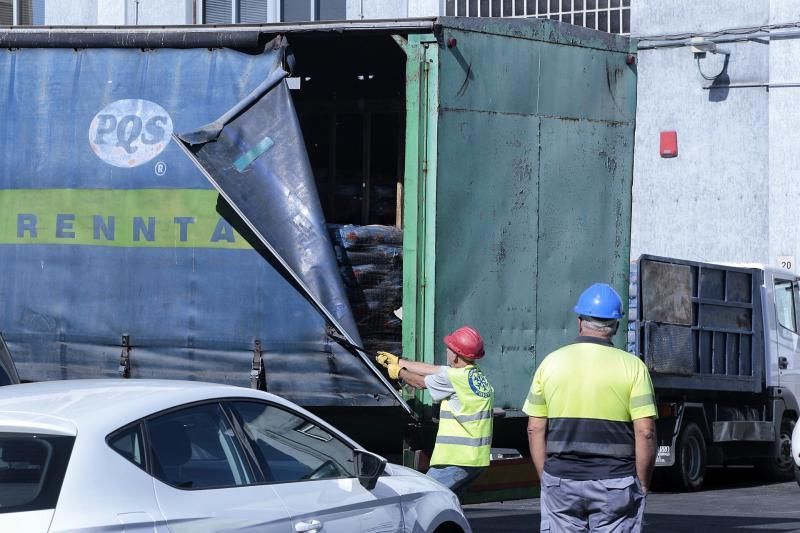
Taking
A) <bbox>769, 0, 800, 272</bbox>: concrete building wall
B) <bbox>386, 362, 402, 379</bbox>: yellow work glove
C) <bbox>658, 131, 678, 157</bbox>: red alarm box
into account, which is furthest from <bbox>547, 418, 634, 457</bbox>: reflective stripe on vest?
<bbox>658, 131, 678, 157</bbox>: red alarm box

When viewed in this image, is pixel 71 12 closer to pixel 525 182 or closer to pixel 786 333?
pixel 786 333

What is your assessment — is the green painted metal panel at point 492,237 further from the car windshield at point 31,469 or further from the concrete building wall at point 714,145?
the concrete building wall at point 714,145

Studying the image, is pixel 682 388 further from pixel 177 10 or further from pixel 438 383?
pixel 177 10

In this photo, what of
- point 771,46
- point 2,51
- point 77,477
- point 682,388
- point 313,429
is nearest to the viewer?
point 77,477

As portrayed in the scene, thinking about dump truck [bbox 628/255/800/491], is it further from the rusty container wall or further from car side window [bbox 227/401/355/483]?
car side window [bbox 227/401/355/483]

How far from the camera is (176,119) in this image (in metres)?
9.87

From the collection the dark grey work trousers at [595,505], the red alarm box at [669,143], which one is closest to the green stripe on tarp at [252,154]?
the dark grey work trousers at [595,505]

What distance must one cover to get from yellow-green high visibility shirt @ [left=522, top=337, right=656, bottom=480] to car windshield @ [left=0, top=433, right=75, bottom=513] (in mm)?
2321

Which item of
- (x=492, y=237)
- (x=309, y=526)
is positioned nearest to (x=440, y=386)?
(x=492, y=237)

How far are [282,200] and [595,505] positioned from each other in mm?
3905

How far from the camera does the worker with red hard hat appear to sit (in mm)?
8664

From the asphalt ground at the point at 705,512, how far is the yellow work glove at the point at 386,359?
2.27 m

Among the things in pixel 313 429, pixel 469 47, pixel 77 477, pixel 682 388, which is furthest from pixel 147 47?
pixel 682 388

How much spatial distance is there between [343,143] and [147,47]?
2.99 metres
